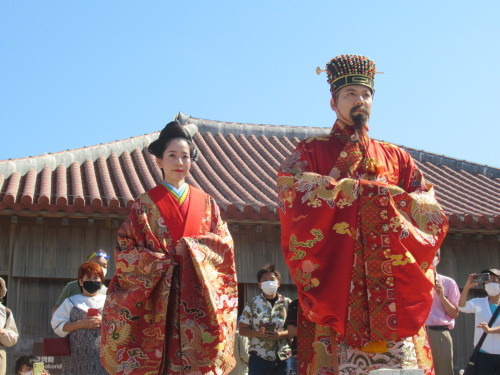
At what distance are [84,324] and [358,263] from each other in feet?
7.19

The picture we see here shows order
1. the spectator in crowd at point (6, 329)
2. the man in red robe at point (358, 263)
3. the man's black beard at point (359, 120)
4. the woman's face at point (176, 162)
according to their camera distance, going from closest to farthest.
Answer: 1. the man in red robe at point (358, 263)
2. the man's black beard at point (359, 120)
3. the woman's face at point (176, 162)
4. the spectator in crowd at point (6, 329)

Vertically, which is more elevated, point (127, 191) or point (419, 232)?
point (127, 191)

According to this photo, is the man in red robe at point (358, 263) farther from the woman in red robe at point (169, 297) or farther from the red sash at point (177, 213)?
the red sash at point (177, 213)

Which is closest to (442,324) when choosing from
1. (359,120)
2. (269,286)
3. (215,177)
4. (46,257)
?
(269,286)

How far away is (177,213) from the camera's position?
432 cm

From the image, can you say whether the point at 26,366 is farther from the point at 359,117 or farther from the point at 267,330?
the point at 359,117

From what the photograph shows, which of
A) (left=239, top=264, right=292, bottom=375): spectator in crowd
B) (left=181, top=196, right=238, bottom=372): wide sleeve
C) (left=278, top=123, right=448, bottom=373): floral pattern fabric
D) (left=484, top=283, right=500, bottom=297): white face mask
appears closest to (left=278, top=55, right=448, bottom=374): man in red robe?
(left=278, top=123, right=448, bottom=373): floral pattern fabric

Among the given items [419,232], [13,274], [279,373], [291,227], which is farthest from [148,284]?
[13,274]

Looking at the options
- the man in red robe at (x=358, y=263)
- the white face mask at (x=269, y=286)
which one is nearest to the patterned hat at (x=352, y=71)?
the man in red robe at (x=358, y=263)

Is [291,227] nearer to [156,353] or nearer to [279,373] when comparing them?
[156,353]

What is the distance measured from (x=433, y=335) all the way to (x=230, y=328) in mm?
3763

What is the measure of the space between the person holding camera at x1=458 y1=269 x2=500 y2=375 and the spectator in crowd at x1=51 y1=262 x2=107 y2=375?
11.7 feet

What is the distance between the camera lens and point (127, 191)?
9.55m

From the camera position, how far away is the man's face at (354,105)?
13.6 feet
